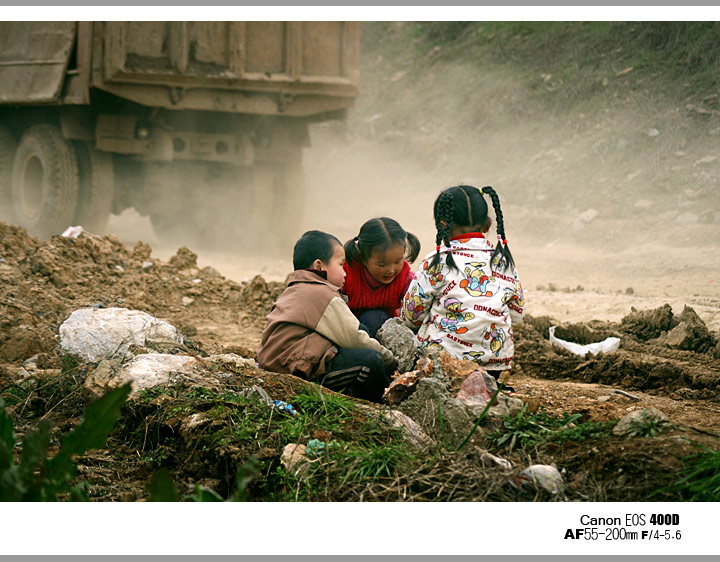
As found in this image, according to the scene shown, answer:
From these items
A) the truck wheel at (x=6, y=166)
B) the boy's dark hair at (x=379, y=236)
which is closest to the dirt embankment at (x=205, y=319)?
the boy's dark hair at (x=379, y=236)

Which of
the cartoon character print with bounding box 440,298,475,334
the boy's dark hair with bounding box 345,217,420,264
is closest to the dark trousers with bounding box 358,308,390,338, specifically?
→ the boy's dark hair with bounding box 345,217,420,264

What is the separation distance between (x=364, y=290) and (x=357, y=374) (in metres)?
0.77

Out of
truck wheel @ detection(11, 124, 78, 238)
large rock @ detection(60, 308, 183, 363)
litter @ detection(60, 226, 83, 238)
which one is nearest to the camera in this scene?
large rock @ detection(60, 308, 183, 363)

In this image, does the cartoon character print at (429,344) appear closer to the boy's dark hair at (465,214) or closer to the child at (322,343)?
the child at (322,343)

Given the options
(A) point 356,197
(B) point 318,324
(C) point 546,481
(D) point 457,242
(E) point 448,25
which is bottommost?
(C) point 546,481

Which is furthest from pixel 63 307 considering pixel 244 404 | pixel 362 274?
pixel 244 404

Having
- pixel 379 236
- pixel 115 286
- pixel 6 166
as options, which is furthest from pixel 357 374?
pixel 6 166

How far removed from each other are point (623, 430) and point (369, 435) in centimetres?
86

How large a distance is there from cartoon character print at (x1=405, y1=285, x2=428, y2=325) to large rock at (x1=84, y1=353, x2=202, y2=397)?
98 cm

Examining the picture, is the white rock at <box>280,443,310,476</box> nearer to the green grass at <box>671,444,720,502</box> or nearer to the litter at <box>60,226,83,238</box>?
the green grass at <box>671,444,720,502</box>

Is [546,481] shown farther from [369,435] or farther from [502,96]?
[502,96]

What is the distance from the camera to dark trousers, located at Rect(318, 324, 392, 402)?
3.32m

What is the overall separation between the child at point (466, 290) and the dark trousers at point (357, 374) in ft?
0.88

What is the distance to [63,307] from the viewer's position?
5328 mm
